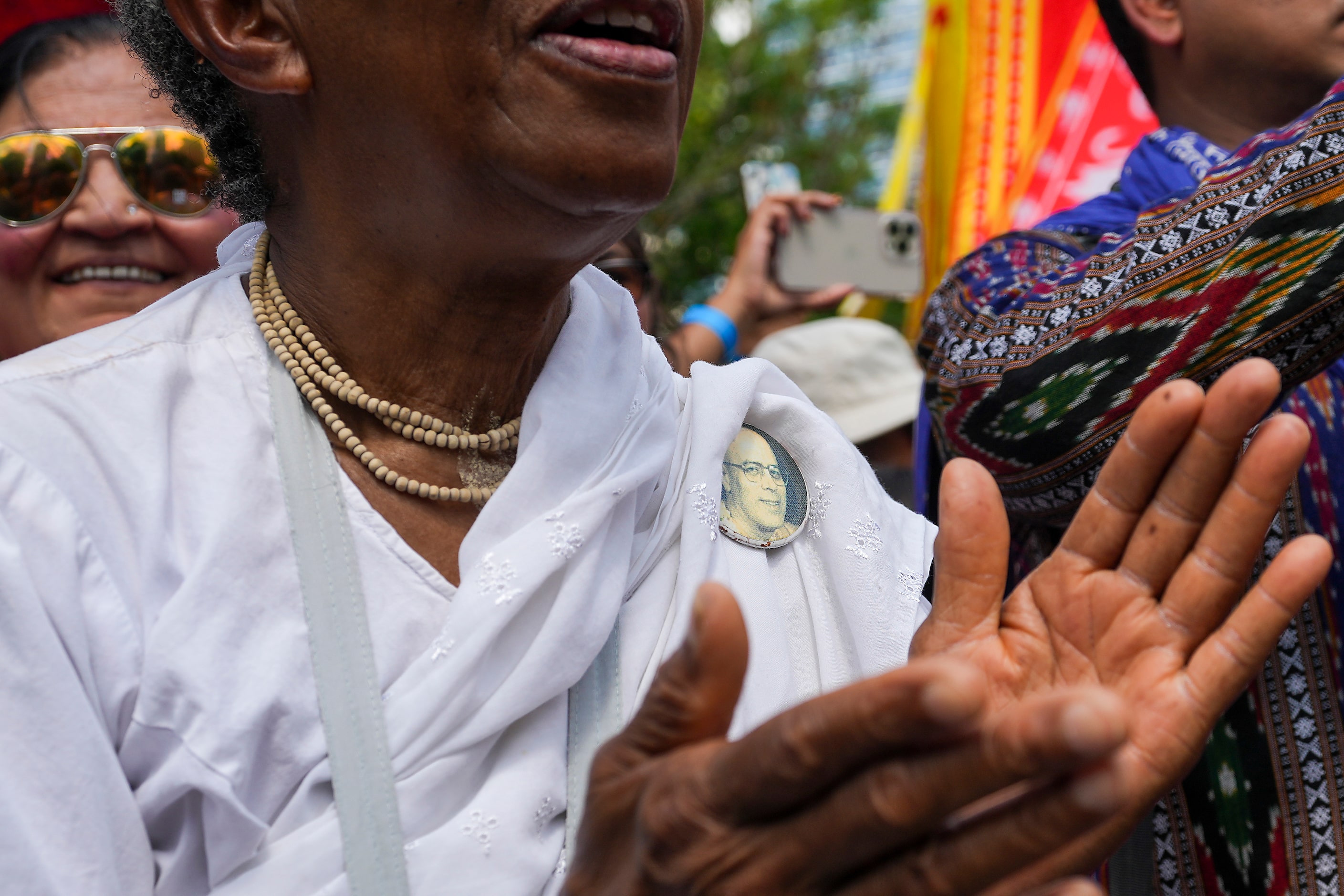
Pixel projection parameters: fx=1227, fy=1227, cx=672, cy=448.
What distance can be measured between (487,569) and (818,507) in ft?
1.79

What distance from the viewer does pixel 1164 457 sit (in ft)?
3.99

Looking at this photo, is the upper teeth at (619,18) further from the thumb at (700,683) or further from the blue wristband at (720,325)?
the blue wristband at (720,325)

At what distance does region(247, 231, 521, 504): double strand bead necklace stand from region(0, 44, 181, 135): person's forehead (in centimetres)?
97

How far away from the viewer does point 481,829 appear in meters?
1.32

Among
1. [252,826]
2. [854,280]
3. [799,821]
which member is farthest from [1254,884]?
[854,280]

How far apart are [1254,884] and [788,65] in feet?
38.4

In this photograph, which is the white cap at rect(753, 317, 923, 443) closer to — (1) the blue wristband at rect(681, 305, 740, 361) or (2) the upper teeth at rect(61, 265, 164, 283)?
(1) the blue wristband at rect(681, 305, 740, 361)

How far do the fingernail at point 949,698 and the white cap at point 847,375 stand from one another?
10.8ft

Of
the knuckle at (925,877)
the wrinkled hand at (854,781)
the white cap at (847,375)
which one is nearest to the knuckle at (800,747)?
the wrinkled hand at (854,781)

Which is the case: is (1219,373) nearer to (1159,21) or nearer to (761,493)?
(761,493)

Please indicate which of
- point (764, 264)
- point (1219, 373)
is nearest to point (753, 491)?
point (1219, 373)

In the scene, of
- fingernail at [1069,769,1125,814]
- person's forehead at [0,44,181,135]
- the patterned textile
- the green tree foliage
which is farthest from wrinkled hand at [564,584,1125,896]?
the green tree foliage

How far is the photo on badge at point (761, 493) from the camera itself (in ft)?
5.58

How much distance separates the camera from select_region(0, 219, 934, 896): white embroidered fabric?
1.20 m
